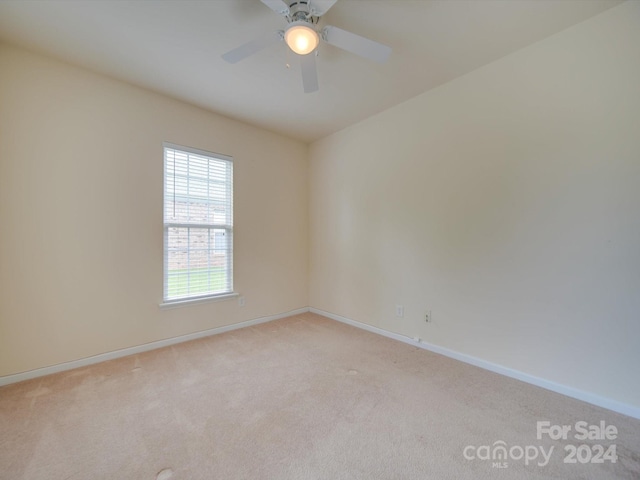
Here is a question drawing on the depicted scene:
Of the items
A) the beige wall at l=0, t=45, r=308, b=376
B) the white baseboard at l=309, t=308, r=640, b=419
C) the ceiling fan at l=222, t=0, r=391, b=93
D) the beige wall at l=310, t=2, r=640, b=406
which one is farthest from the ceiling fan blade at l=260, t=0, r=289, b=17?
the white baseboard at l=309, t=308, r=640, b=419

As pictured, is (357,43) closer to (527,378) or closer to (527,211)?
(527,211)

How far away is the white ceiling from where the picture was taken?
1.73 metres

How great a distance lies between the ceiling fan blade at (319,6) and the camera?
4.66ft

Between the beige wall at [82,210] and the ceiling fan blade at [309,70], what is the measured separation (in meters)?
1.65

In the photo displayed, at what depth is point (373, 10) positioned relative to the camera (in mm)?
1747

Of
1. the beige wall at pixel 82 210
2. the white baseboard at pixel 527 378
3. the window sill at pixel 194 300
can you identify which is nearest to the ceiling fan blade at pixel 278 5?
the beige wall at pixel 82 210

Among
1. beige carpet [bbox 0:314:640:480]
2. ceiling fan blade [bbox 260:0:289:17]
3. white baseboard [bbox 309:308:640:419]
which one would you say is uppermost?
ceiling fan blade [bbox 260:0:289:17]

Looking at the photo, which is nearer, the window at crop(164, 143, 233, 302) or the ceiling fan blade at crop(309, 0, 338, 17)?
the ceiling fan blade at crop(309, 0, 338, 17)

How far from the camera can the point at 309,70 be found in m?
Result: 1.86

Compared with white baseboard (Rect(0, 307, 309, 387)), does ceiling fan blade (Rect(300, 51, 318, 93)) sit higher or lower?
higher

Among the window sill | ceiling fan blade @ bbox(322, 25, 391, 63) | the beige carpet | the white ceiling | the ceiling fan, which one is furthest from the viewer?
the window sill

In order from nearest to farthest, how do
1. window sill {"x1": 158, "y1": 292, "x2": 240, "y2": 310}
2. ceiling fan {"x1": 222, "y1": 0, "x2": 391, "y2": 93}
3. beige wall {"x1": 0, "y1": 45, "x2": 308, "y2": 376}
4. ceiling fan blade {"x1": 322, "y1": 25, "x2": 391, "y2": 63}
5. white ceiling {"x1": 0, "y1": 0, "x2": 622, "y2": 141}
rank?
ceiling fan {"x1": 222, "y1": 0, "x2": 391, "y2": 93} < ceiling fan blade {"x1": 322, "y1": 25, "x2": 391, "y2": 63} < white ceiling {"x1": 0, "y1": 0, "x2": 622, "y2": 141} < beige wall {"x1": 0, "y1": 45, "x2": 308, "y2": 376} < window sill {"x1": 158, "y1": 292, "x2": 240, "y2": 310}

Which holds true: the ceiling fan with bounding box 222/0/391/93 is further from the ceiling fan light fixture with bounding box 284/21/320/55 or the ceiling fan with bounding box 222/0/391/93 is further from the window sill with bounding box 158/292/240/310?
the window sill with bounding box 158/292/240/310

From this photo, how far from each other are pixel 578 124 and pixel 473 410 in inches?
84.6
